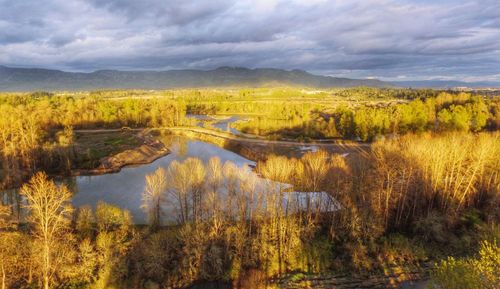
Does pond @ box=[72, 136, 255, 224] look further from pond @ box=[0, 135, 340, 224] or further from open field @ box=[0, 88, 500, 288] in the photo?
open field @ box=[0, 88, 500, 288]

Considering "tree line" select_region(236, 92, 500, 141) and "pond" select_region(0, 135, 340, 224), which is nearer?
"pond" select_region(0, 135, 340, 224)

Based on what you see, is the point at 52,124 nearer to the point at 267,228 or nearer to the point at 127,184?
the point at 127,184

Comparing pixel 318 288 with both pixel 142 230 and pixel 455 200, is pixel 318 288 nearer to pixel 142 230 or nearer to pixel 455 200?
pixel 142 230

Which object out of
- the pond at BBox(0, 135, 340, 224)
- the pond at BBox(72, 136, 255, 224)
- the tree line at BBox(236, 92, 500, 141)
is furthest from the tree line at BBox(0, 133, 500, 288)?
the tree line at BBox(236, 92, 500, 141)

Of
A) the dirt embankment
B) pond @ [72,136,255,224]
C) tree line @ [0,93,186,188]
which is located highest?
tree line @ [0,93,186,188]

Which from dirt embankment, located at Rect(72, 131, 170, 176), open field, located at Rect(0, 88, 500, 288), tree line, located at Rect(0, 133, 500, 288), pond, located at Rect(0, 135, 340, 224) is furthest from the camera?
dirt embankment, located at Rect(72, 131, 170, 176)

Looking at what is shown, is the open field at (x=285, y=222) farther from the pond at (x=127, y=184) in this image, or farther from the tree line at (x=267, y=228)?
the pond at (x=127, y=184)

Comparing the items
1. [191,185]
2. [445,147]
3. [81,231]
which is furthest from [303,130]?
[81,231]

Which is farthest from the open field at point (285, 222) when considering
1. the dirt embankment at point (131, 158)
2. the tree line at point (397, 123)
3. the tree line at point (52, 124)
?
the tree line at point (397, 123)
